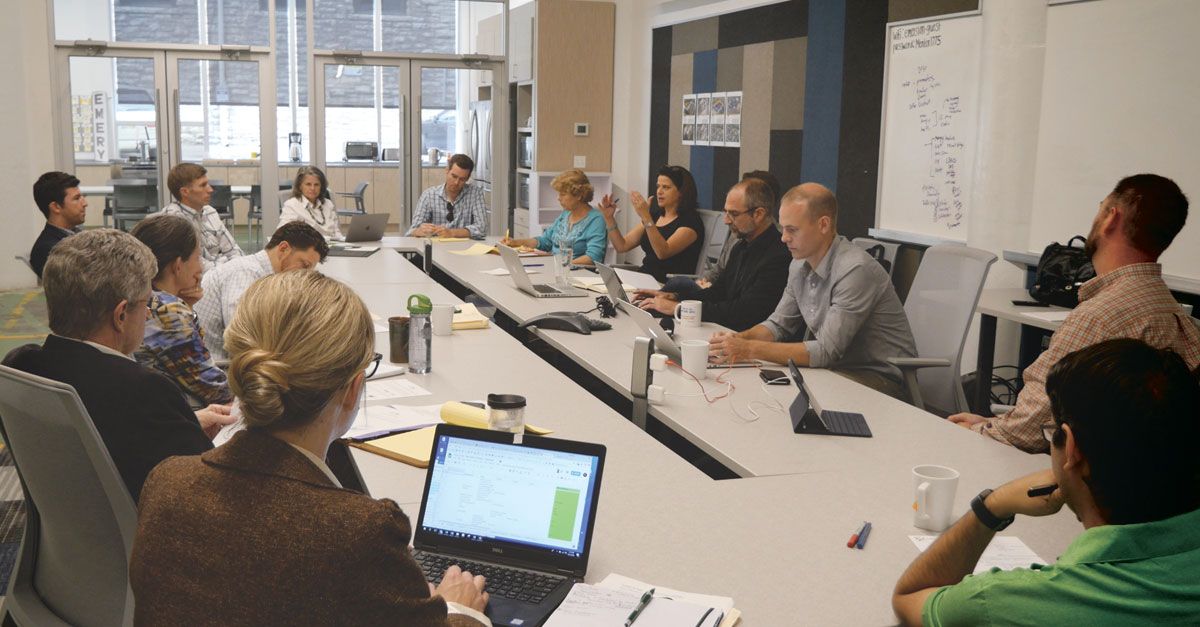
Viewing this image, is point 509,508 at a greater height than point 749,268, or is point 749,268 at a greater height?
point 749,268

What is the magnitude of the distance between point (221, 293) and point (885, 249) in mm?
3799

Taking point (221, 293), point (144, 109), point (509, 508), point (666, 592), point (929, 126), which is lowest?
point (666, 592)

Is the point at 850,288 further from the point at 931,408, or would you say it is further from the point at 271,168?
the point at 271,168

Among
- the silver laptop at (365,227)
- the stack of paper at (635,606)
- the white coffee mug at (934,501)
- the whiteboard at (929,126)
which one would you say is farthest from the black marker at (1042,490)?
the silver laptop at (365,227)

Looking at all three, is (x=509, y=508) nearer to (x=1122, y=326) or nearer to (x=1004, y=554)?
(x=1004, y=554)

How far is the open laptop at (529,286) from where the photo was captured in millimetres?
5086

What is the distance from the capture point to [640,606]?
174 cm

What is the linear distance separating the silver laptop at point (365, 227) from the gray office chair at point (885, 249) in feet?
11.0

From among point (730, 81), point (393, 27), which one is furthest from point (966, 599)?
point (393, 27)

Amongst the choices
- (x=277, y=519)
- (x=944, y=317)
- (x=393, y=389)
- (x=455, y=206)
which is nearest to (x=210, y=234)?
(x=455, y=206)

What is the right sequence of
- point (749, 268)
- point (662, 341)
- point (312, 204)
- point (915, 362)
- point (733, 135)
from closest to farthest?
point (662, 341) < point (915, 362) < point (749, 268) < point (312, 204) < point (733, 135)

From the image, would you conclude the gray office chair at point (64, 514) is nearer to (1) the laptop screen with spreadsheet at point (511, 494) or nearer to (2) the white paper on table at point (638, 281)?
(1) the laptop screen with spreadsheet at point (511, 494)

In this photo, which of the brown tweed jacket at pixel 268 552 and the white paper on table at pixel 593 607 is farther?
the white paper on table at pixel 593 607

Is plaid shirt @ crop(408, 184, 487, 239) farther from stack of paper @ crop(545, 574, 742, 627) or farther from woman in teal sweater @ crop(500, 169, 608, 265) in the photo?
stack of paper @ crop(545, 574, 742, 627)
